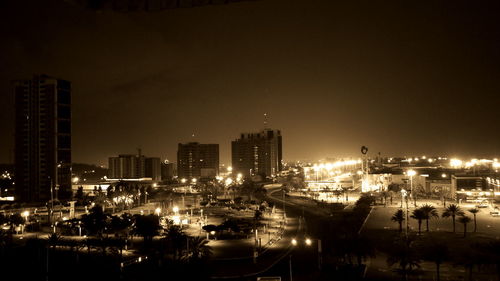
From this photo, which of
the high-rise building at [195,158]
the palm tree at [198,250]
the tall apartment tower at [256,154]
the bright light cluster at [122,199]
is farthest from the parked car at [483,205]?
the high-rise building at [195,158]

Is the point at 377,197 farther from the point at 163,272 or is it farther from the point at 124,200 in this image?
the point at 163,272

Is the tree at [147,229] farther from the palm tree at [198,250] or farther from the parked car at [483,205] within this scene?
the parked car at [483,205]

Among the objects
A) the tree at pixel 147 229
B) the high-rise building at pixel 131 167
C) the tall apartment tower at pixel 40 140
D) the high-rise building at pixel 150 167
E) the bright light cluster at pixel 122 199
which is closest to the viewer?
the tree at pixel 147 229

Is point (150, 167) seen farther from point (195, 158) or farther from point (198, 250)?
point (198, 250)

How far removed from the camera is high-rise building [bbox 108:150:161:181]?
9350 cm

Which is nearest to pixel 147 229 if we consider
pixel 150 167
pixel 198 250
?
pixel 198 250

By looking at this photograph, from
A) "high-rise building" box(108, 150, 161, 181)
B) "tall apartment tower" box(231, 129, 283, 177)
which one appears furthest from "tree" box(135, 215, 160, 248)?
"tall apartment tower" box(231, 129, 283, 177)

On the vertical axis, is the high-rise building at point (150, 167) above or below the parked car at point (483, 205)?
above

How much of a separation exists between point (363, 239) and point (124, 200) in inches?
1143

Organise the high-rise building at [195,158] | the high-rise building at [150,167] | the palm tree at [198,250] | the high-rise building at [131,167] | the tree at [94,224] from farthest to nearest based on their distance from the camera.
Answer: the high-rise building at [195,158] < the high-rise building at [150,167] < the high-rise building at [131,167] < the tree at [94,224] < the palm tree at [198,250]

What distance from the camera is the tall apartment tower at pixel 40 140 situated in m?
44.7

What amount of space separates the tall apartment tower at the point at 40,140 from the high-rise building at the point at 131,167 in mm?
45842

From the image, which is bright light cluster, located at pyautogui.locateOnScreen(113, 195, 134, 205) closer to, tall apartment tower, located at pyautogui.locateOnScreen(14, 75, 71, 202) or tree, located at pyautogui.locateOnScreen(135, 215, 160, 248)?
tall apartment tower, located at pyautogui.locateOnScreen(14, 75, 71, 202)

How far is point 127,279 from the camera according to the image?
14.4 m
